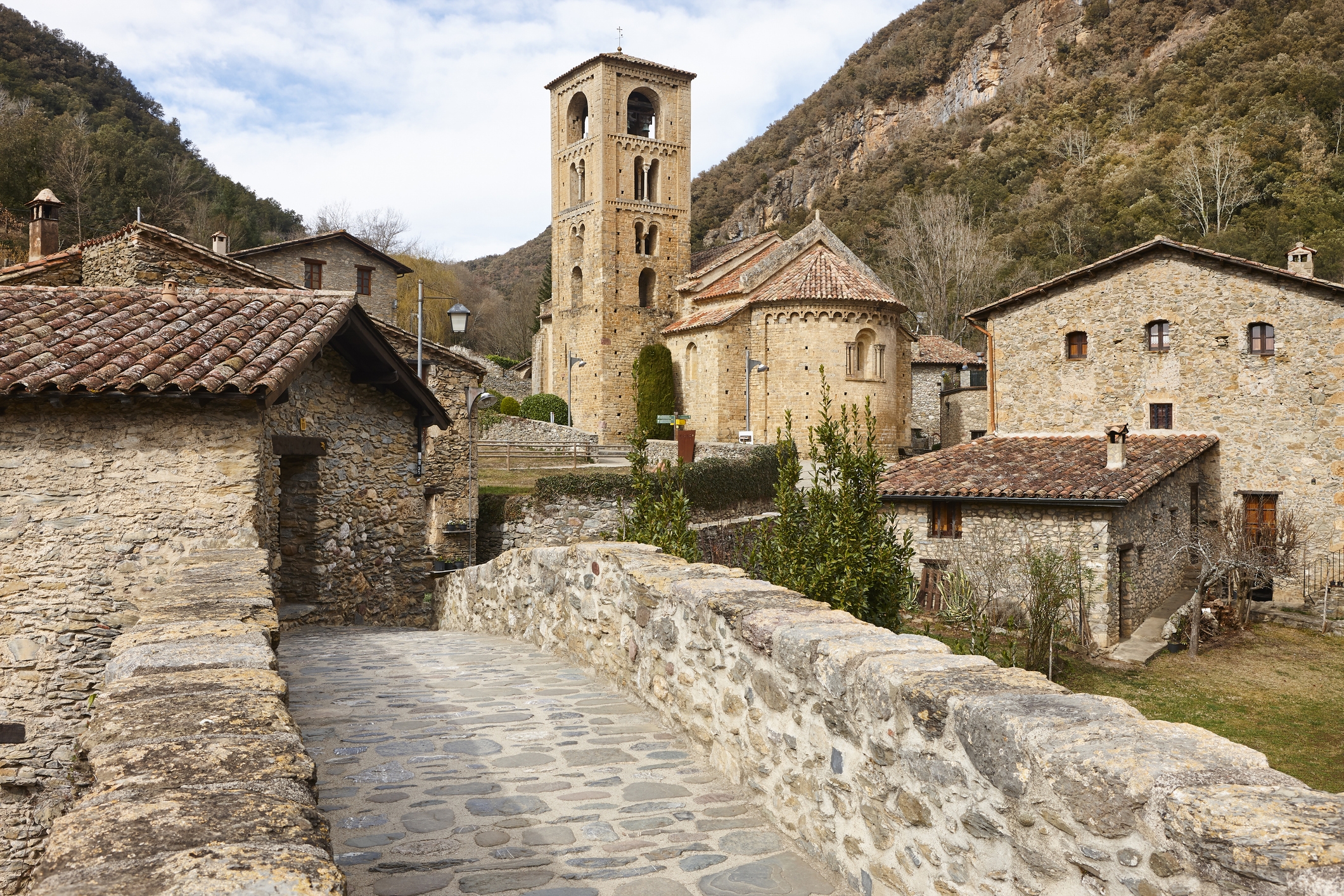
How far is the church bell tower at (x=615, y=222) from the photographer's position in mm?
41844

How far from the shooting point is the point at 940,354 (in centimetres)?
4231

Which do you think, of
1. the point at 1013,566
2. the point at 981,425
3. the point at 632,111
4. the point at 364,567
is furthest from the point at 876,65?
the point at 364,567

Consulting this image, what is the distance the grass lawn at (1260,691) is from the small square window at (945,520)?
153 inches

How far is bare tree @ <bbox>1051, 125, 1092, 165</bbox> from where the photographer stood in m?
64.8

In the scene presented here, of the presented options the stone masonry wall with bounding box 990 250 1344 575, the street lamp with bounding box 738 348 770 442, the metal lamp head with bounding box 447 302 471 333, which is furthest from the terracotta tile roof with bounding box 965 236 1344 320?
the metal lamp head with bounding box 447 302 471 333

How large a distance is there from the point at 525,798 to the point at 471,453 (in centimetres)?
1762

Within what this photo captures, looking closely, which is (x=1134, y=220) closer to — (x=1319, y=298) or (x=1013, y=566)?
(x=1319, y=298)

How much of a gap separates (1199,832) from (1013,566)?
705 inches

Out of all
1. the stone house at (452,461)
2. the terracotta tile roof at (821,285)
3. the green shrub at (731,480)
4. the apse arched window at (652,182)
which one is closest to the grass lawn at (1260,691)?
the green shrub at (731,480)

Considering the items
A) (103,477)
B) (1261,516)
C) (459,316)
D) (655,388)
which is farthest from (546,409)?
(103,477)

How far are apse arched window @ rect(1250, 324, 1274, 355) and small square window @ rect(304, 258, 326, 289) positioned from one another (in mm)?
28621

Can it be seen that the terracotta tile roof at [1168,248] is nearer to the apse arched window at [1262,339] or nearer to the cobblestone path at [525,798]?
the apse arched window at [1262,339]

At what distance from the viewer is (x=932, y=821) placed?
2793mm

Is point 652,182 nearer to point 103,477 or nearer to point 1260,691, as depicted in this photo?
point 1260,691
